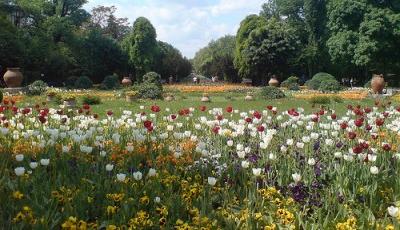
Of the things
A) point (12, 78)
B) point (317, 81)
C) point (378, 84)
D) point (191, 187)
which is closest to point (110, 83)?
point (12, 78)

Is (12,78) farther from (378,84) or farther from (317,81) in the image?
(378,84)

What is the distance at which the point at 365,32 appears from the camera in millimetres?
38344

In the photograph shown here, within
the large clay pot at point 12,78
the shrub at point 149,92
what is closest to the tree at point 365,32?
the shrub at point 149,92

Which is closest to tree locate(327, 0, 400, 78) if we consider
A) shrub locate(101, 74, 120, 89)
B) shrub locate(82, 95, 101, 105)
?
shrub locate(101, 74, 120, 89)

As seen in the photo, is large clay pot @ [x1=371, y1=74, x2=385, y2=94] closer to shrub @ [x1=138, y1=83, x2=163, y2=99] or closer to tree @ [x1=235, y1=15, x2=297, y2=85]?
shrub @ [x1=138, y1=83, x2=163, y2=99]

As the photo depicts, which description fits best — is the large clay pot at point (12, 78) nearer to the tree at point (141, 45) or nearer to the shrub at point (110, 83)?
the shrub at point (110, 83)

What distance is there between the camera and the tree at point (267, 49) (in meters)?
45.8

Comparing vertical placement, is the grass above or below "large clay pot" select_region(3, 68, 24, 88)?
below

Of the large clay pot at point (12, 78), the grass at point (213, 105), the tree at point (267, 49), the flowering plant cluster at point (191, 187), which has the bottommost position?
the grass at point (213, 105)

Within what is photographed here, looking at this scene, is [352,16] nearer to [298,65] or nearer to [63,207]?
[298,65]

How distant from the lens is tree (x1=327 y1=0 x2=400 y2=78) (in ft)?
125

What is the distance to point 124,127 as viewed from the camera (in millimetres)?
8047

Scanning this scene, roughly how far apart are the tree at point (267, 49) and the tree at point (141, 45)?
9.13 metres

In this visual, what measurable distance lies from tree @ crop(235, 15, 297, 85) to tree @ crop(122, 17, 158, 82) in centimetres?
913
